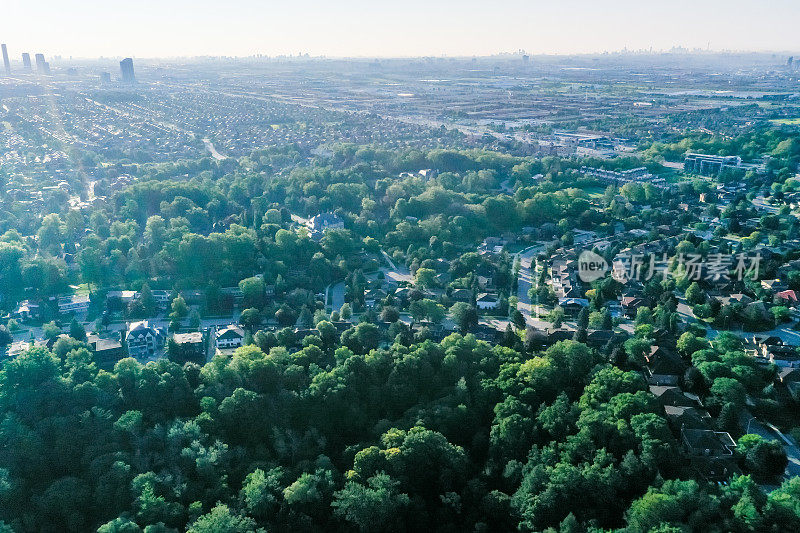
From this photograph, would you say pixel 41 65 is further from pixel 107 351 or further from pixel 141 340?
pixel 107 351

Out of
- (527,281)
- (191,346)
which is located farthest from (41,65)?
(527,281)

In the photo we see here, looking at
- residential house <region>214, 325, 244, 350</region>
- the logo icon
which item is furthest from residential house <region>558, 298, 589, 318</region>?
residential house <region>214, 325, 244, 350</region>

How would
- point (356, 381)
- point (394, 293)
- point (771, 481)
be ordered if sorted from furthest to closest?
1. point (394, 293)
2. point (356, 381)
3. point (771, 481)

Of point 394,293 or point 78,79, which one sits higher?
point 78,79

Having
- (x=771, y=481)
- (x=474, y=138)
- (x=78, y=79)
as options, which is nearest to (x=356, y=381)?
(x=771, y=481)

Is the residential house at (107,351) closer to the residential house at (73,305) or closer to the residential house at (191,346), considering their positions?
the residential house at (191,346)

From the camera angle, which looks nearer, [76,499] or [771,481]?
[76,499]

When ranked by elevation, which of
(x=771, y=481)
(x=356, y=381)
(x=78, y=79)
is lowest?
(x=771, y=481)

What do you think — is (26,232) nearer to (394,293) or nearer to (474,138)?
(394,293)
